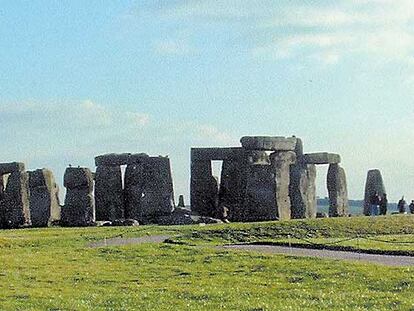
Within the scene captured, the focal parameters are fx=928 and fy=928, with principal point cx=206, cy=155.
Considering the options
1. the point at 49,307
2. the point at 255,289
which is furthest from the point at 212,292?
the point at 49,307

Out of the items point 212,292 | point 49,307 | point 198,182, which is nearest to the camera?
point 49,307

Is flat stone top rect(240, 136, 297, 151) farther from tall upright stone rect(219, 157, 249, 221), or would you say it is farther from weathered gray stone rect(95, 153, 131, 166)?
weathered gray stone rect(95, 153, 131, 166)

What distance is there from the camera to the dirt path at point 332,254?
26594 millimetres

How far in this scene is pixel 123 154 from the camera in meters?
58.5

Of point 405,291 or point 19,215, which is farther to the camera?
point 19,215

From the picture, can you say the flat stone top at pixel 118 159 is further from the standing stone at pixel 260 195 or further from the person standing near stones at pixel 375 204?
the person standing near stones at pixel 375 204

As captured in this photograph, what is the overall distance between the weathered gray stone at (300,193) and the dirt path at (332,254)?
23.0 meters

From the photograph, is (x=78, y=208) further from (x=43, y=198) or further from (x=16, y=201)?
(x=16, y=201)

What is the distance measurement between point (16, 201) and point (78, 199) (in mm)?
3722

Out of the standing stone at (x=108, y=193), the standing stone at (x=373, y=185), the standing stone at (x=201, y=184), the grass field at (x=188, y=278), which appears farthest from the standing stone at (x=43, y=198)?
the standing stone at (x=373, y=185)

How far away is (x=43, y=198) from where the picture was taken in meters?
53.9

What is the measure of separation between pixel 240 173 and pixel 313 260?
29628 millimetres

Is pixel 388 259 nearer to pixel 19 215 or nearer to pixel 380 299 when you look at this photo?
pixel 380 299

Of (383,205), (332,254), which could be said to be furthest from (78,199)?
(332,254)
